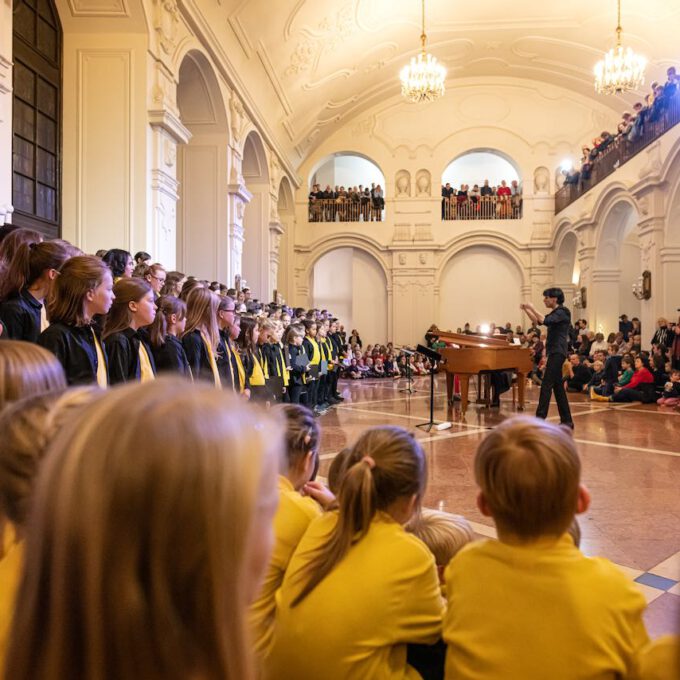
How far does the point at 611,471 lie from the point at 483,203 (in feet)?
54.5

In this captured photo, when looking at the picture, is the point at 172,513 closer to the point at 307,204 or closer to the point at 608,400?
the point at 608,400

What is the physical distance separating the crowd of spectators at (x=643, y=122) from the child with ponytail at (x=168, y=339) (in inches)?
429

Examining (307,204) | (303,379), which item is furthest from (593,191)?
(303,379)

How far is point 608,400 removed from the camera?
438 inches

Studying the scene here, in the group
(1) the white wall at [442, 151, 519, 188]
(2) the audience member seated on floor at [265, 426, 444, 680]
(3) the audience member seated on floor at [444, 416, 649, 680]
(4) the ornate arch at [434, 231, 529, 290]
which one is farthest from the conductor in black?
(1) the white wall at [442, 151, 519, 188]

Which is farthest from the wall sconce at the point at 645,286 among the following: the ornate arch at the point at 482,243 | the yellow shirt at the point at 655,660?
the yellow shirt at the point at 655,660

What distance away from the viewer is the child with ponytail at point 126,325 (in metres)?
3.61

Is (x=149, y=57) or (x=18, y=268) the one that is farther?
(x=149, y=57)

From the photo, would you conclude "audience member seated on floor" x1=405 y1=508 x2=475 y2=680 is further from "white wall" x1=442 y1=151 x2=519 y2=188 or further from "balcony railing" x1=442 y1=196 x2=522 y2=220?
"white wall" x1=442 y1=151 x2=519 y2=188

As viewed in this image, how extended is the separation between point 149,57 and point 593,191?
39.9ft

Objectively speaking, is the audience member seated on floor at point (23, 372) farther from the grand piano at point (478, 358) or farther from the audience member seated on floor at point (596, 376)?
the audience member seated on floor at point (596, 376)

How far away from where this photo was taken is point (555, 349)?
24.9ft

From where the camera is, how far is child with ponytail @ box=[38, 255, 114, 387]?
9.95 ft

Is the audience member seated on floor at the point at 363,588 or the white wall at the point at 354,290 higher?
the white wall at the point at 354,290
